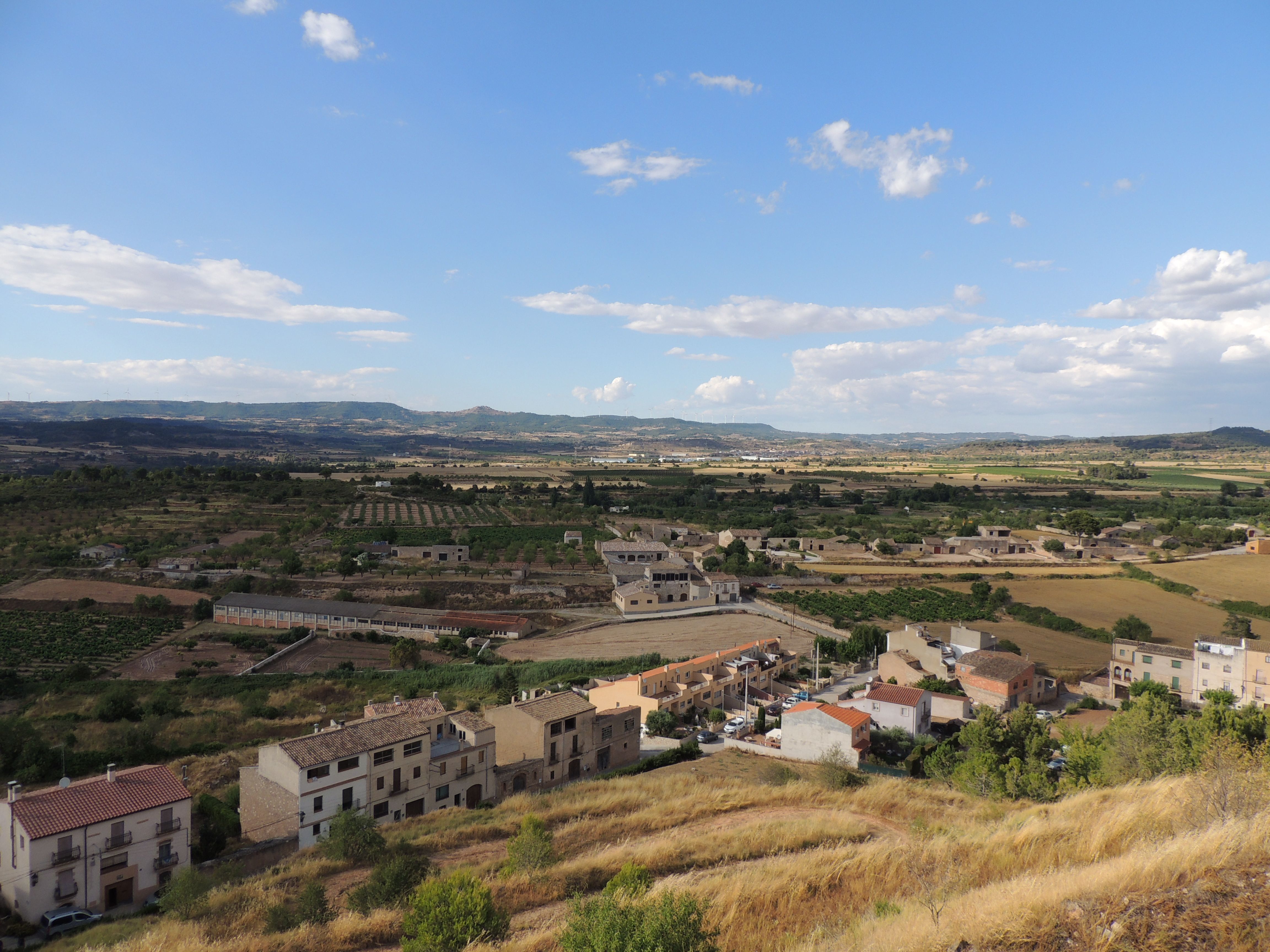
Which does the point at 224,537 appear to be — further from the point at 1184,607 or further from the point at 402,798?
the point at 1184,607

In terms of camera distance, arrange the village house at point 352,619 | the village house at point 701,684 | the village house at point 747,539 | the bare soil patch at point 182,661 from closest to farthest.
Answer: the village house at point 701,684, the bare soil patch at point 182,661, the village house at point 352,619, the village house at point 747,539

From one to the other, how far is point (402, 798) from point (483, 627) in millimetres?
26437

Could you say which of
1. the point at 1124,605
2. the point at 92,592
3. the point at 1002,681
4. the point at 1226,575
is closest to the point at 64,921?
the point at 1002,681

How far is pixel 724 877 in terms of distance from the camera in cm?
1222

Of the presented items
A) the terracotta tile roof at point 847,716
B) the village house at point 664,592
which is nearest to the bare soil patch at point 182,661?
the village house at point 664,592

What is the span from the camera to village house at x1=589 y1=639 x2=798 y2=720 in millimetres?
33031

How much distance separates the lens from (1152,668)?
36250mm

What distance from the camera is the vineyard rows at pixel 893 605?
51812mm

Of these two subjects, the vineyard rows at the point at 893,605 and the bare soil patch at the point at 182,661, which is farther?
the vineyard rows at the point at 893,605

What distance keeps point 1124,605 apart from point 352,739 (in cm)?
5720

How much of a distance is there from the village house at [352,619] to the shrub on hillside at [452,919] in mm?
38087

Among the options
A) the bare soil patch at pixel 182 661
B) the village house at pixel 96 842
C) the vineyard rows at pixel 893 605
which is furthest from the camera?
the vineyard rows at pixel 893 605

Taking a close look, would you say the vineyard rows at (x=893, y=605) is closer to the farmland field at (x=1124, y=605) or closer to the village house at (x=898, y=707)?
the farmland field at (x=1124, y=605)

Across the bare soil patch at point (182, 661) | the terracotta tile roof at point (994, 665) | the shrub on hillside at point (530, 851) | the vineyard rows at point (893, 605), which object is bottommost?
the bare soil patch at point (182, 661)
